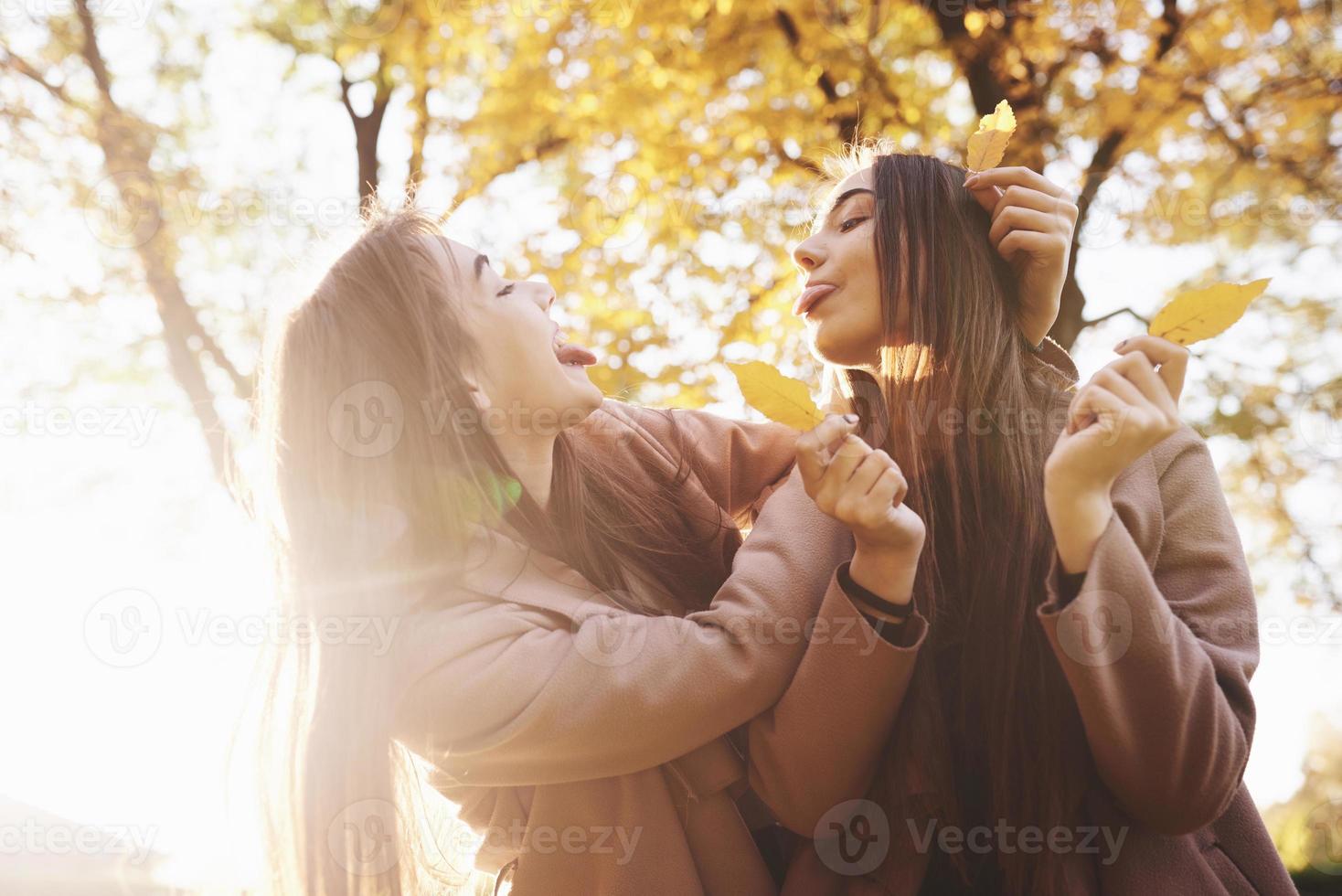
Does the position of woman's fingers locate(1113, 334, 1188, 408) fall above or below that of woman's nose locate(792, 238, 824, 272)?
below

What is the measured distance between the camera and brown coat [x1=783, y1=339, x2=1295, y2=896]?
5.31 ft

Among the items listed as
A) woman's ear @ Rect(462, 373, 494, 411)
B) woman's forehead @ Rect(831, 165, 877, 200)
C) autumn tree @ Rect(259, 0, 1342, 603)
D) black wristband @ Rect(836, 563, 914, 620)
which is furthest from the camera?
autumn tree @ Rect(259, 0, 1342, 603)

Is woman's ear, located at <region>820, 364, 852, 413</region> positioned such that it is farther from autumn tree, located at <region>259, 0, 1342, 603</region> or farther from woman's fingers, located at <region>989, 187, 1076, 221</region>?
autumn tree, located at <region>259, 0, 1342, 603</region>

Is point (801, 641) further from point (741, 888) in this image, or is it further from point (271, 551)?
point (271, 551)

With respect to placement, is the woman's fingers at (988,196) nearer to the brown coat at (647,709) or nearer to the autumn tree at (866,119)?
the brown coat at (647,709)

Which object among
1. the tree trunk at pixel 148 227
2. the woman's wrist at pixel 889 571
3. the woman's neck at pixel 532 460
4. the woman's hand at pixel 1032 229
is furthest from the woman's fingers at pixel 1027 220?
the tree trunk at pixel 148 227

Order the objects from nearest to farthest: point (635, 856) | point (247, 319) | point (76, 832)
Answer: point (635, 856)
point (76, 832)
point (247, 319)

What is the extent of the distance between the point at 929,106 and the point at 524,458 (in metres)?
4.50

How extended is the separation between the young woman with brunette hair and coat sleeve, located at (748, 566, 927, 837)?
10 cm

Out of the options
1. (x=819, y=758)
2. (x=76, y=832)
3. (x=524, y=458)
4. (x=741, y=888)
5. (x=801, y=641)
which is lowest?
(x=76, y=832)

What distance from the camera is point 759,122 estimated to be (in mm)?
5629

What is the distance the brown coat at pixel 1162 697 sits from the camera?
5.31ft

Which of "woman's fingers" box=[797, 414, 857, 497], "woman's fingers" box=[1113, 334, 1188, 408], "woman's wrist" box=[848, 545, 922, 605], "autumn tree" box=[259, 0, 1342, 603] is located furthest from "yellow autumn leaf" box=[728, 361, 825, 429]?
"autumn tree" box=[259, 0, 1342, 603]

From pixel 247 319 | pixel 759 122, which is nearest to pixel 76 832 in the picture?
pixel 247 319
